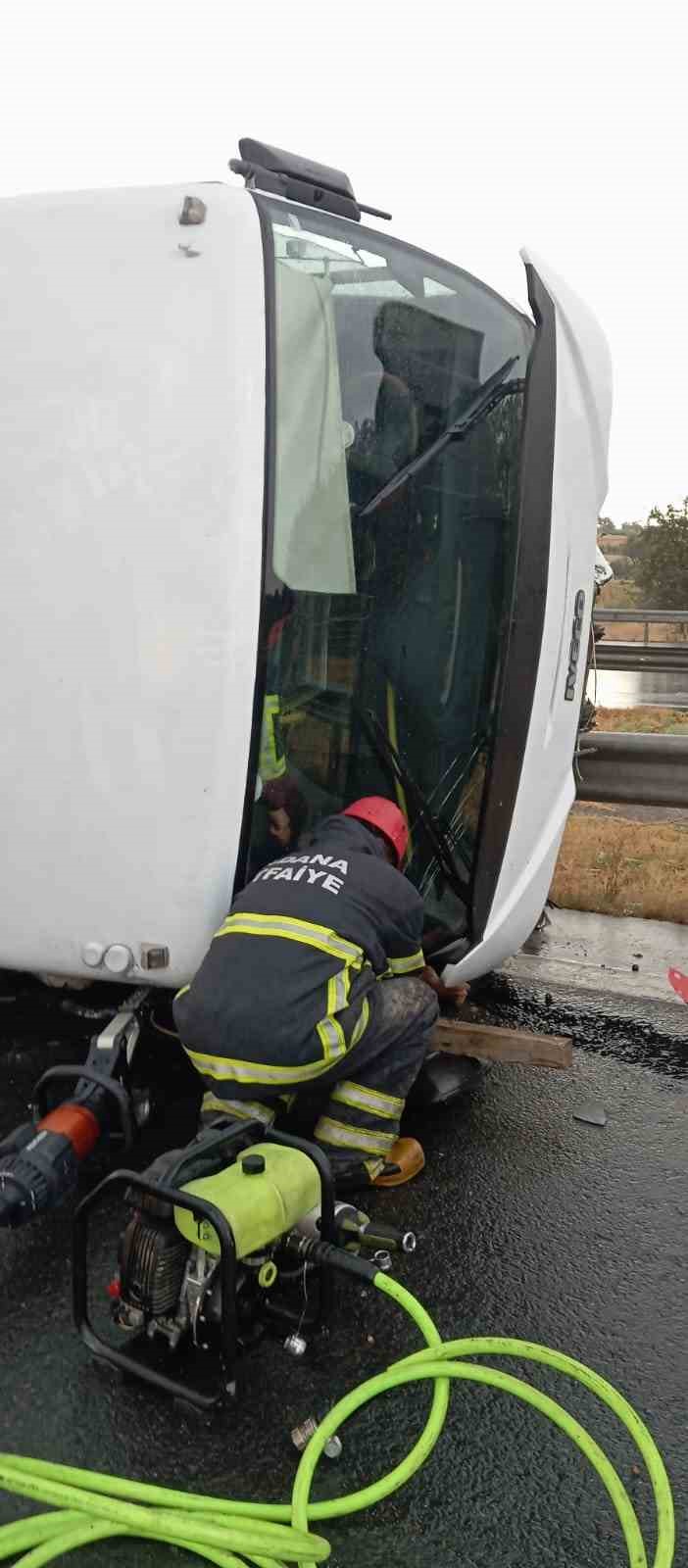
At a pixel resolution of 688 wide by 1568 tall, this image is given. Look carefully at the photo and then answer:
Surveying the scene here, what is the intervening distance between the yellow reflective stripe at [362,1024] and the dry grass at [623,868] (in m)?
2.37

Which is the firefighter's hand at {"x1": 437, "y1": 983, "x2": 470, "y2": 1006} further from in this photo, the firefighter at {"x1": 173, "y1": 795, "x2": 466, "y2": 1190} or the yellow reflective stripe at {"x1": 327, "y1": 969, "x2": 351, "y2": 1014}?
the yellow reflective stripe at {"x1": 327, "y1": 969, "x2": 351, "y2": 1014}

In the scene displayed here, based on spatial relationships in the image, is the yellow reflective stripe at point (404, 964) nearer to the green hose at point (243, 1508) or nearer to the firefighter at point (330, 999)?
the firefighter at point (330, 999)

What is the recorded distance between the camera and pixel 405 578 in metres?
3.02

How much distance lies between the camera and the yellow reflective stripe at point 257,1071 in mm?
2371

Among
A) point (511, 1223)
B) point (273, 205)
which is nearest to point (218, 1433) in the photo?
point (511, 1223)

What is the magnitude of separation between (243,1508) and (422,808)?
5.80ft

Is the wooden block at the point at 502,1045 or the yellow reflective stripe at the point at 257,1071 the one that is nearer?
the yellow reflective stripe at the point at 257,1071

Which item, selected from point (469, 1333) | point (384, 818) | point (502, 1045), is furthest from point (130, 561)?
point (469, 1333)

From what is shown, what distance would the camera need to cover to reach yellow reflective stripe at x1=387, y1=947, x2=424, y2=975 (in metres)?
2.80

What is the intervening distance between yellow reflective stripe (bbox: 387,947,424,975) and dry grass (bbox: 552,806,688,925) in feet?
6.69

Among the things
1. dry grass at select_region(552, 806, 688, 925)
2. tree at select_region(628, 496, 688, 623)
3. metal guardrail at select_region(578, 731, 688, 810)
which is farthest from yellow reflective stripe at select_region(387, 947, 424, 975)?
tree at select_region(628, 496, 688, 623)

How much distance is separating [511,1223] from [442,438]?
6.38ft

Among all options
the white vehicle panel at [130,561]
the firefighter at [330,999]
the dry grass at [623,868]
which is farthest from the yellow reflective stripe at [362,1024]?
the dry grass at [623,868]

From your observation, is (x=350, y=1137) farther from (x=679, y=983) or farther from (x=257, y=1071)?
(x=679, y=983)
